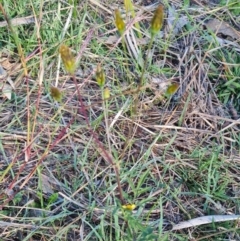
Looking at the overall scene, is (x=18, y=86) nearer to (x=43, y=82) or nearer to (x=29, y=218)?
(x=43, y=82)

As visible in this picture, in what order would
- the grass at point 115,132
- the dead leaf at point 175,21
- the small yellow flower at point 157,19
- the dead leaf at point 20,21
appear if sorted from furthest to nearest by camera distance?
the dead leaf at point 175,21, the dead leaf at point 20,21, the grass at point 115,132, the small yellow flower at point 157,19

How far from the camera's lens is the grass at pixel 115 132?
1658mm

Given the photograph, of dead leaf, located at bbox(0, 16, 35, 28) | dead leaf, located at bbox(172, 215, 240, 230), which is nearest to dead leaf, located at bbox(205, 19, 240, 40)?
dead leaf, located at bbox(0, 16, 35, 28)

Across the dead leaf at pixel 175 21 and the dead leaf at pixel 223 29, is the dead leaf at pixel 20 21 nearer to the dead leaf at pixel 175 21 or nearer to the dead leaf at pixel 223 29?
the dead leaf at pixel 175 21

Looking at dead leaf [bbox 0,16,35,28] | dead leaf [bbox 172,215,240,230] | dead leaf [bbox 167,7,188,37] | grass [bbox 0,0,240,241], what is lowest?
dead leaf [bbox 172,215,240,230]

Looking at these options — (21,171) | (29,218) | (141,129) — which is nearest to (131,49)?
(141,129)

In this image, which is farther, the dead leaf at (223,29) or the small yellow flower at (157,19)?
the dead leaf at (223,29)

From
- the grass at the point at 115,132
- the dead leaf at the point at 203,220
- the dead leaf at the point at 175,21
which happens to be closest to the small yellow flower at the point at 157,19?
the grass at the point at 115,132

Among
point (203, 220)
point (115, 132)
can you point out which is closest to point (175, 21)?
point (115, 132)

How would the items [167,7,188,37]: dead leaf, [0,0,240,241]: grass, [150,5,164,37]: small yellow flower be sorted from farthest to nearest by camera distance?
[167,7,188,37]: dead leaf → [0,0,240,241]: grass → [150,5,164,37]: small yellow flower

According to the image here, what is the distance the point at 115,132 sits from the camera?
186cm

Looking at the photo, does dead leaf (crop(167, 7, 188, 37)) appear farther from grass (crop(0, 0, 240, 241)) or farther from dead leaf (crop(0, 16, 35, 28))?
dead leaf (crop(0, 16, 35, 28))

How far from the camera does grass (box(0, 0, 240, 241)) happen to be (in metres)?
1.66

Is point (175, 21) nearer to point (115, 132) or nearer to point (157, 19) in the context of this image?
point (115, 132)
